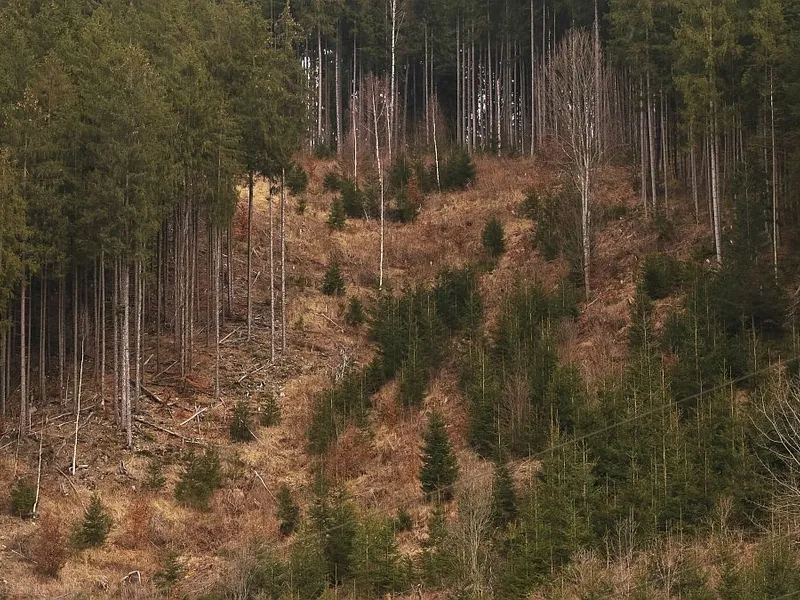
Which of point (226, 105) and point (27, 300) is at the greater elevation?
point (226, 105)

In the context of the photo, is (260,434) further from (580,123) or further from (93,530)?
(580,123)

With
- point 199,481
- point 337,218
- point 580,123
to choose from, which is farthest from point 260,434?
point 580,123

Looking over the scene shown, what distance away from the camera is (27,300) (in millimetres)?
29531

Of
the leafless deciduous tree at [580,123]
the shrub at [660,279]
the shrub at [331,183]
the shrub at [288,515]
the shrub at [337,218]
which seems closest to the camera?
the shrub at [288,515]

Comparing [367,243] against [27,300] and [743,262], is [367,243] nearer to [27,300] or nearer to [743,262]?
[27,300]

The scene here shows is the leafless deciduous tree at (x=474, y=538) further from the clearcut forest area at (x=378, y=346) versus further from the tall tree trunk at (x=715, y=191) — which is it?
the tall tree trunk at (x=715, y=191)

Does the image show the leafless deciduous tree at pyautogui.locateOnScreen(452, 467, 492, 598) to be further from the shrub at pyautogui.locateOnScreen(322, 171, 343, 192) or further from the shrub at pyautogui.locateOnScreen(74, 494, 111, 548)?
the shrub at pyautogui.locateOnScreen(322, 171, 343, 192)

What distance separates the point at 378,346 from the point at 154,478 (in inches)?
362

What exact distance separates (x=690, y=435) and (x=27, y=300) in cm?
2062

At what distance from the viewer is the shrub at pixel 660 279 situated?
28516 millimetres

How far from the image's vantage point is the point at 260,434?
88.9 feet

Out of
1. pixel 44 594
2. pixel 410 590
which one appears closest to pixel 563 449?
pixel 410 590

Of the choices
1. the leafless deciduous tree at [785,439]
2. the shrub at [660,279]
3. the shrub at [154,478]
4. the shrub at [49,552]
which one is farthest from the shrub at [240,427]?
the leafless deciduous tree at [785,439]

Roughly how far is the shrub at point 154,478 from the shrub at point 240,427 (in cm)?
248
